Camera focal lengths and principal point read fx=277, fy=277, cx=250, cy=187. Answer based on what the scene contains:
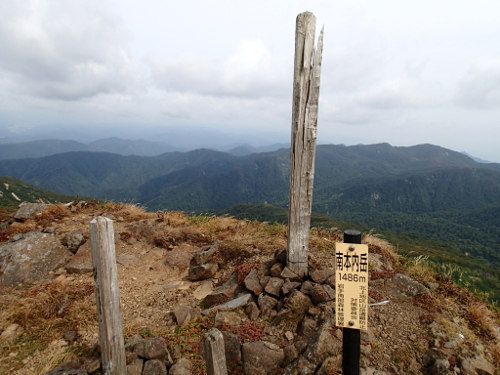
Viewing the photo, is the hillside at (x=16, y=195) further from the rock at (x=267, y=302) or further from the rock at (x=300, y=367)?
the rock at (x=300, y=367)

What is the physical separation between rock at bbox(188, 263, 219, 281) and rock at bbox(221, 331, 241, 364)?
297 cm

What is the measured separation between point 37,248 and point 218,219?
6346mm

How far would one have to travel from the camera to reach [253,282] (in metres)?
6.71

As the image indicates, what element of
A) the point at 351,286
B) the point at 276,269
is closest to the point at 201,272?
the point at 276,269

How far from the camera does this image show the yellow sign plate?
12.2 feet

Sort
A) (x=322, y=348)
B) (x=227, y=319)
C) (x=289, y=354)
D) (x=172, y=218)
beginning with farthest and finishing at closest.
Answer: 1. (x=172, y=218)
2. (x=227, y=319)
3. (x=289, y=354)
4. (x=322, y=348)

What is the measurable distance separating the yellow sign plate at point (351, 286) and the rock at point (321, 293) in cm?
208

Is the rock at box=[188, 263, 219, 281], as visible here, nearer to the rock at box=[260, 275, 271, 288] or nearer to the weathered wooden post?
the rock at box=[260, 275, 271, 288]

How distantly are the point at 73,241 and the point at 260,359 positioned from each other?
740 centimetres

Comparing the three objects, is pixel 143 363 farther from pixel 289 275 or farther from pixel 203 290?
pixel 289 275

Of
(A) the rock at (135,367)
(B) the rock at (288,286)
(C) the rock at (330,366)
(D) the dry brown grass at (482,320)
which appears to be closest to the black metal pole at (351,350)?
(C) the rock at (330,366)

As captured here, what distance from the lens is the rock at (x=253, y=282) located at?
6.48 metres

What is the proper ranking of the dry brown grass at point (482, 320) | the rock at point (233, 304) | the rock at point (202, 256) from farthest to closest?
the rock at point (202, 256) < the rock at point (233, 304) < the dry brown grass at point (482, 320)

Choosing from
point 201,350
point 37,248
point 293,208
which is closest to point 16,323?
point 37,248
